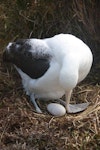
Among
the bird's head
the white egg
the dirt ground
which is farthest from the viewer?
the bird's head

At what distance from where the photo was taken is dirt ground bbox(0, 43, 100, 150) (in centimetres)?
343

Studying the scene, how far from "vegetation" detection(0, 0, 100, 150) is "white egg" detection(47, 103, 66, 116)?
4 cm

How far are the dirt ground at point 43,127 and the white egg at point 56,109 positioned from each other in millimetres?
36

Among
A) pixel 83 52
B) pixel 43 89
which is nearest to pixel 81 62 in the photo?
pixel 83 52

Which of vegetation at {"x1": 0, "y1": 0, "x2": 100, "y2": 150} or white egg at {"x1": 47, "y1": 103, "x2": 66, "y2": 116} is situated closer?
vegetation at {"x1": 0, "y1": 0, "x2": 100, "y2": 150}

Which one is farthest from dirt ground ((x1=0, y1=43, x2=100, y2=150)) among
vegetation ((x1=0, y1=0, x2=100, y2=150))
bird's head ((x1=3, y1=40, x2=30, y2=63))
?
bird's head ((x1=3, y1=40, x2=30, y2=63))

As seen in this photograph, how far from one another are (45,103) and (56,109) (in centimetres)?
23

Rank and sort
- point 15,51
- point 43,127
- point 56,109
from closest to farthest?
1. point 43,127
2. point 56,109
3. point 15,51

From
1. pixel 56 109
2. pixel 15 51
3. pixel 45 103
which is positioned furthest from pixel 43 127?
pixel 15 51

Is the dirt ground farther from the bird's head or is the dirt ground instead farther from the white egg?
the bird's head

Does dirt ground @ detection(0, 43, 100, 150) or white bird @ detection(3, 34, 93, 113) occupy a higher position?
white bird @ detection(3, 34, 93, 113)

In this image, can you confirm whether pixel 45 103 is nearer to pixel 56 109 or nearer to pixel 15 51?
pixel 56 109

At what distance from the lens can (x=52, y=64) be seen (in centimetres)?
361

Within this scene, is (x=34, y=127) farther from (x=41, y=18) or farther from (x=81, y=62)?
(x=41, y=18)
